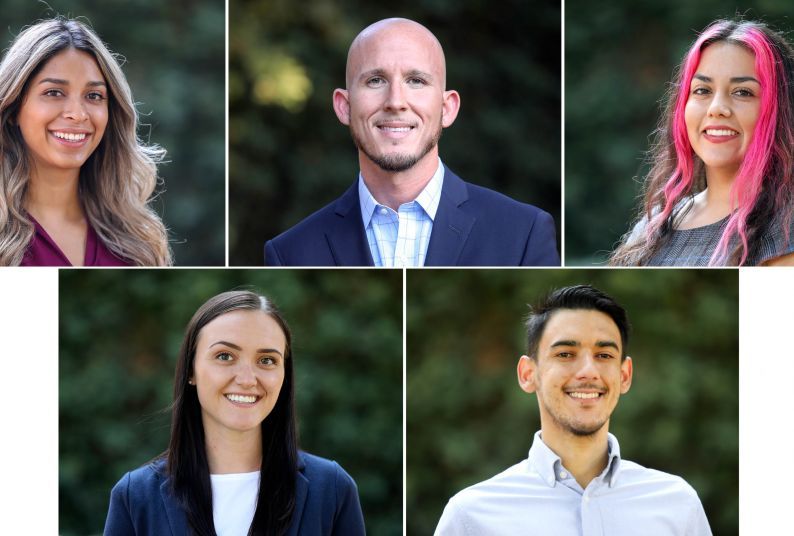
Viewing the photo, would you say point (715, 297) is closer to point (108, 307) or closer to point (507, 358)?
point (507, 358)

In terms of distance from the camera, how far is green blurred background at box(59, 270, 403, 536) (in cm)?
504

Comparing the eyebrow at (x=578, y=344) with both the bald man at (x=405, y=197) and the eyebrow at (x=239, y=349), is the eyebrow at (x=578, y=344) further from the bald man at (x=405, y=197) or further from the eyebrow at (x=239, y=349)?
the eyebrow at (x=239, y=349)

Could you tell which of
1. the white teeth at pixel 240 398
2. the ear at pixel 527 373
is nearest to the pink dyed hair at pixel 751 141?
the ear at pixel 527 373

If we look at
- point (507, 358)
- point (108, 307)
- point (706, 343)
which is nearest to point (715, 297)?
point (706, 343)

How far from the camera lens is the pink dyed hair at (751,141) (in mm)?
4918

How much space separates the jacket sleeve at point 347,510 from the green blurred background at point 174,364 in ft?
0.10

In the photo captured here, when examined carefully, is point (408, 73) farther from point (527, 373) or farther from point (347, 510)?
point (347, 510)

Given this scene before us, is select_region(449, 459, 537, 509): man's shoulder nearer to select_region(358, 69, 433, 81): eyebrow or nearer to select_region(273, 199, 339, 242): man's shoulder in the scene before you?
select_region(273, 199, 339, 242): man's shoulder

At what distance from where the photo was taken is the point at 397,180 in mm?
4941

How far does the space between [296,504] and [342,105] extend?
1458 mm

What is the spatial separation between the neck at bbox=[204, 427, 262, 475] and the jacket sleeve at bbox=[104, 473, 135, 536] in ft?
1.10

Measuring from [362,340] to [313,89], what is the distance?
0.95m

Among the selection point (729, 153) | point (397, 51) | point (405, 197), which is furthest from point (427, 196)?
point (729, 153)

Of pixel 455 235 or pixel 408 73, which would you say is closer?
pixel 408 73
